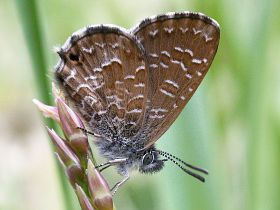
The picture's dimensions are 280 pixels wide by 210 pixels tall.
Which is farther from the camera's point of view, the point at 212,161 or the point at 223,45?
the point at 223,45

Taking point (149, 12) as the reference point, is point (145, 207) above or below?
below

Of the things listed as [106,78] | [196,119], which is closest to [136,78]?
[106,78]

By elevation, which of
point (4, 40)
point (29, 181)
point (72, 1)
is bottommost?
point (29, 181)

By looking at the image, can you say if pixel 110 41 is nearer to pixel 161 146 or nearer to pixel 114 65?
pixel 114 65

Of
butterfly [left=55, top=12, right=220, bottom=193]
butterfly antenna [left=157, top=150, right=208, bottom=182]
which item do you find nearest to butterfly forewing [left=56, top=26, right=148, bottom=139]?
butterfly [left=55, top=12, right=220, bottom=193]

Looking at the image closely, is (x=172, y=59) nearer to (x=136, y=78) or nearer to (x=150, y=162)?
(x=136, y=78)

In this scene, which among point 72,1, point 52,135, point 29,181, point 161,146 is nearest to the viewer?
point 52,135

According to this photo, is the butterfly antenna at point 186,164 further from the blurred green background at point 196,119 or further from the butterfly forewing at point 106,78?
the butterfly forewing at point 106,78

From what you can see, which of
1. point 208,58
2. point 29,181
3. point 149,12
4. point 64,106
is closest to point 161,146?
point 208,58
